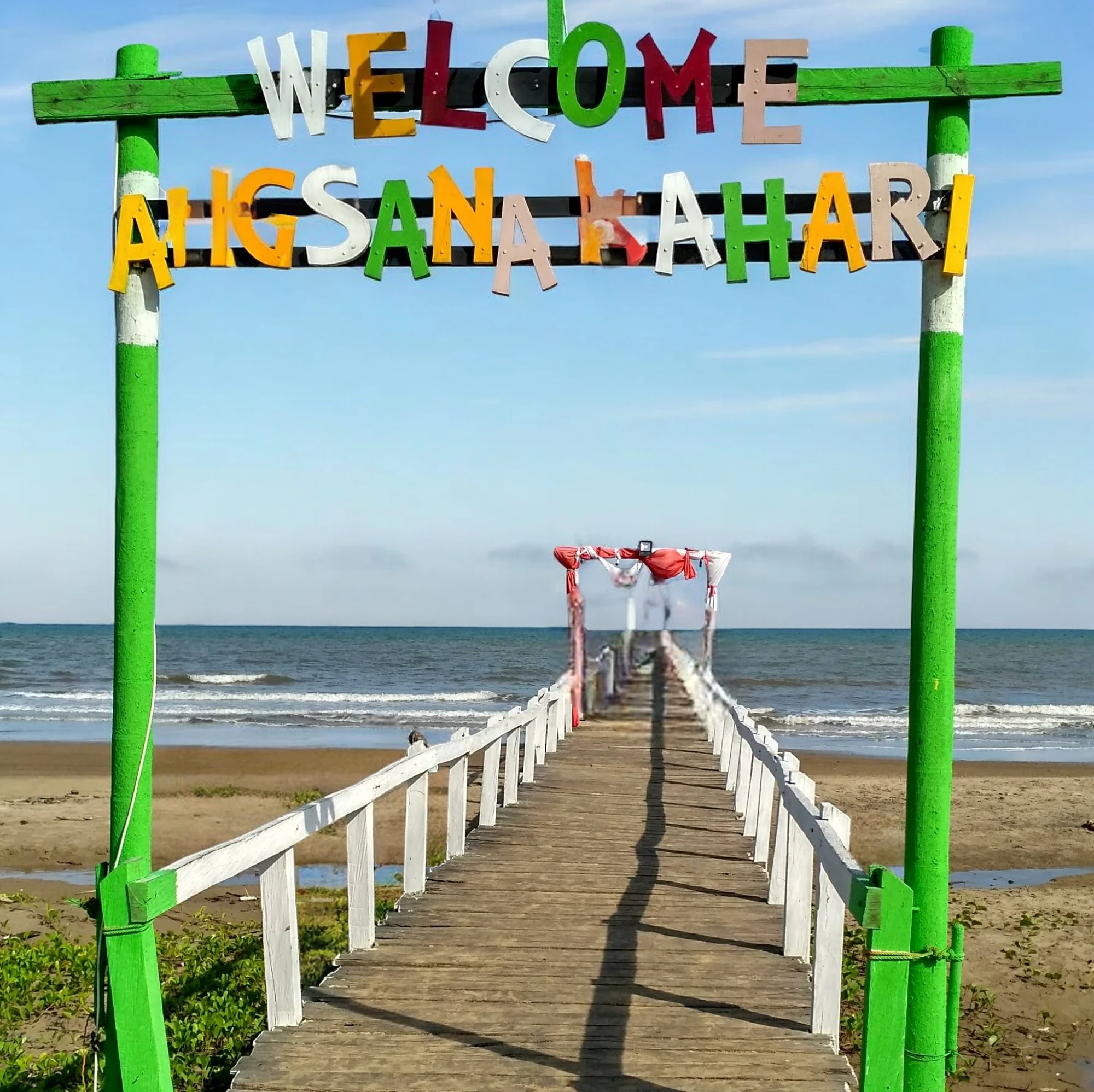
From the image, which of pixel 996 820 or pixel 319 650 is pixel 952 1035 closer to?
pixel 996 820

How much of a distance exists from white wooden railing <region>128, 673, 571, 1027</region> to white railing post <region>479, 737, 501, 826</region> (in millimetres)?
13

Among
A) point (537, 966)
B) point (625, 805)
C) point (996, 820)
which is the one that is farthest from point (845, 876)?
point (996, 820)

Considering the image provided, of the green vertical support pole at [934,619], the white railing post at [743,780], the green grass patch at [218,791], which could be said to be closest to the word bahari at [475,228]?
the green vertical support pole at [934,619]

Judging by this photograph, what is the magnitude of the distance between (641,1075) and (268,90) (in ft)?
15.2

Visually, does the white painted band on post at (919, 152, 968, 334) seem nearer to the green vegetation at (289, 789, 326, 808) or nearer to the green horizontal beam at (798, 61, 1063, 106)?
the green horizontal beam at (798, 61, 1063, 106)

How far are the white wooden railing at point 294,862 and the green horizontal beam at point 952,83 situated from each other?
4.12m

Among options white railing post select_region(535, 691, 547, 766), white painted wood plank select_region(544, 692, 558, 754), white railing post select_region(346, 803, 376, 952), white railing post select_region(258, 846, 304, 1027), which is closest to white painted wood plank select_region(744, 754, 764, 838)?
white railing post select_region(535, 691, 547, 766)

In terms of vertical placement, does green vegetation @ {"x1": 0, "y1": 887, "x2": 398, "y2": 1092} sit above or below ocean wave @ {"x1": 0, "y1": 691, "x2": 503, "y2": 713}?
above

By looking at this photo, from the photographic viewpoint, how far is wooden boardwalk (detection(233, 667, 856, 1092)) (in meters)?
5.56

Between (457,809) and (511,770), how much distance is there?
2691mm

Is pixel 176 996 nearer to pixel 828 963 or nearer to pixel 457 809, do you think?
pixel 457 809

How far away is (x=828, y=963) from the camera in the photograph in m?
6.10

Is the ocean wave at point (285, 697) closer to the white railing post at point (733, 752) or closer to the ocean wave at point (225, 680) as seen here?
the ocean wave at point (225, 680)

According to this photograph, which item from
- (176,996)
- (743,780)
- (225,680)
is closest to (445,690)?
(225,680)
